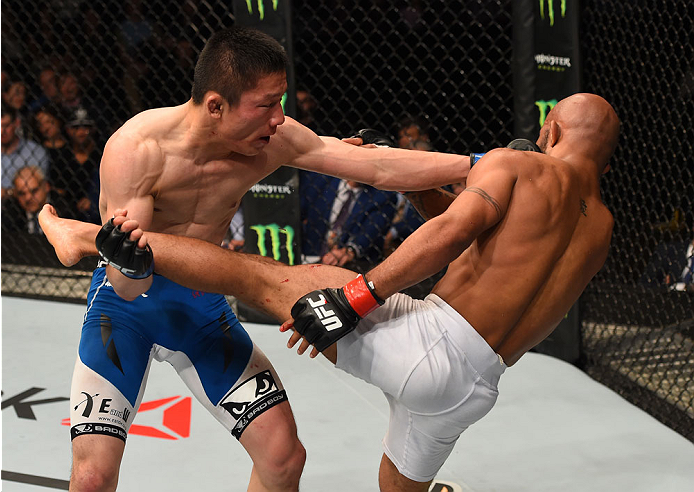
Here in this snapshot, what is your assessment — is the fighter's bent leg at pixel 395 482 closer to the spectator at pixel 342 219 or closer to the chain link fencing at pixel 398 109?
the chain link fencing at pixel 398 109

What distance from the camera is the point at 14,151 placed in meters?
4.75

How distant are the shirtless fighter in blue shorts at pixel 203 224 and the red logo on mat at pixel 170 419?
993 millimetres

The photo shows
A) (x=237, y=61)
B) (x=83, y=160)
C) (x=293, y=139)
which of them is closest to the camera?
(x=237, y=61)

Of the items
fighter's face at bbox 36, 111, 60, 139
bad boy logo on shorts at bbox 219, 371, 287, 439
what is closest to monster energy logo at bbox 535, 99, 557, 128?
bad boy logo on shorts at bbox 219, 371, 287, 439

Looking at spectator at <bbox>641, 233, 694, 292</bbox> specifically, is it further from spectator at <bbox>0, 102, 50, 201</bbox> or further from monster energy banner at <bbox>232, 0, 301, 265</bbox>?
spectator at <bbox>0, 102, 50, 201</bbox>

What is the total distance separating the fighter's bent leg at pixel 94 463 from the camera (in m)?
1.72

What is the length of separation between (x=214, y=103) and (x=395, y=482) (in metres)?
1.00

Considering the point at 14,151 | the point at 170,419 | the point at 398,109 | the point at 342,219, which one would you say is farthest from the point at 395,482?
the point at 14,151

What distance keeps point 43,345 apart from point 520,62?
94.6 inches

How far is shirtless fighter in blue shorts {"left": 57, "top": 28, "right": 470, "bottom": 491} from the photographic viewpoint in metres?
1.74

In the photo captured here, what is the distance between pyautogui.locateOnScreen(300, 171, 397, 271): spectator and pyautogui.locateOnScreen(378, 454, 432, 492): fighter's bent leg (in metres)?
1.95

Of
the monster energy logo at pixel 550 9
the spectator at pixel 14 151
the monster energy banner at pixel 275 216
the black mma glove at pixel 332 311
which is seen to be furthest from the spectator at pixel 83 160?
the black mma glove at pixel 332 311

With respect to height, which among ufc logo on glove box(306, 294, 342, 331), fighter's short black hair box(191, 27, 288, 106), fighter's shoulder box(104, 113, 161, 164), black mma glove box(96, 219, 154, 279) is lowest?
ufc logo on glove box(306, 294, 342, 331)

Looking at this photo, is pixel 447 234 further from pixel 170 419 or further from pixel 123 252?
pixel 170 419
